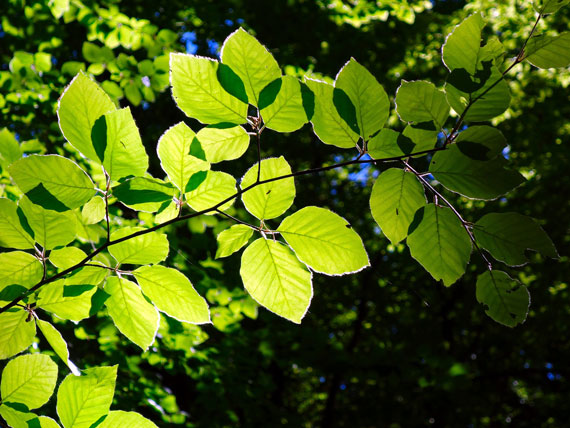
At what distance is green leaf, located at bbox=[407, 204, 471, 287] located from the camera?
1.80ft

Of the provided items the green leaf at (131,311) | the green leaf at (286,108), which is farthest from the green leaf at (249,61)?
the green leaf at (131,311)

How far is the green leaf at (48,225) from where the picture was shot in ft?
1.96

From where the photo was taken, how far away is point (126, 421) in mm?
600

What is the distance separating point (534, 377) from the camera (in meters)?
6.36

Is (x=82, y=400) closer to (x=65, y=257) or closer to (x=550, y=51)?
(x=65, y=257)

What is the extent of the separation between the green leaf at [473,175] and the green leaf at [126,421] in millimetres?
556

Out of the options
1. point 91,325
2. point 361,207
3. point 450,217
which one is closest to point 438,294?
point 361,207

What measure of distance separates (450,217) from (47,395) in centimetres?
72

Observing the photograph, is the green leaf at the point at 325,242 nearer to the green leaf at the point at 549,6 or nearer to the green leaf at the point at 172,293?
the green leaf at the point at 172,293

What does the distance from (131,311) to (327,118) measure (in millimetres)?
430

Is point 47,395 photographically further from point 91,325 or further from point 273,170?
point 91,325

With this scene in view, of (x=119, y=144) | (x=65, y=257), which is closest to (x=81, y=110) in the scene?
(x=119, y=144)

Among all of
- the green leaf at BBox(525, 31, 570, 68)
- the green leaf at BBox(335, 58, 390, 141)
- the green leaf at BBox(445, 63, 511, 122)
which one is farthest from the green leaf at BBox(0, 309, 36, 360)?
the green leaf at BBox(525, 31, 570, 68)

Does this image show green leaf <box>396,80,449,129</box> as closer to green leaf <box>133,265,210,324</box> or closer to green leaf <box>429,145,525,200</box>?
green leaf <box>429,145,525,200</box>
